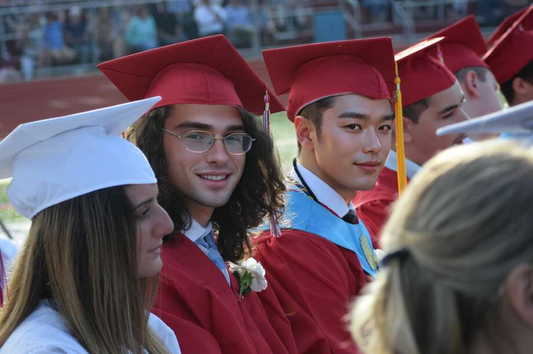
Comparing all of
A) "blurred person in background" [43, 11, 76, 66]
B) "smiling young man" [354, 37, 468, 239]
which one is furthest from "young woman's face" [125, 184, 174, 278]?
"blurred person in background" [43, 11, 76, 66]

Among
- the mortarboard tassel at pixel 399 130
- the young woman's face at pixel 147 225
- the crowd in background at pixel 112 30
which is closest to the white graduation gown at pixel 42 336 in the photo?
the young woman's face at pixel 147 225

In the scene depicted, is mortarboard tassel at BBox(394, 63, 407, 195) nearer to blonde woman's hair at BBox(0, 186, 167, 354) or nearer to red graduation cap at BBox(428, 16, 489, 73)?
red graduation cap at BBox(428, 16, 489, 73)

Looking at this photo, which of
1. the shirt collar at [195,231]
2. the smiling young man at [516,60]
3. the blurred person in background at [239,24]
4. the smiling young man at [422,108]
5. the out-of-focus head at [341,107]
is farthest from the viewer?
the blurred person in background at [239,24]

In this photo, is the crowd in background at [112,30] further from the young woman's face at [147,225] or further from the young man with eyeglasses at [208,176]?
the young woman's face at [147,225]

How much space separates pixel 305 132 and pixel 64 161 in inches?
63.7

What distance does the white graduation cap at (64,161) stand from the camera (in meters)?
2.16

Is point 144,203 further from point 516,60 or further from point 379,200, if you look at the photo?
point 516,60

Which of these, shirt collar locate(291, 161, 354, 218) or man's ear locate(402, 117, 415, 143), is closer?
shirt collar locate(291, 161, 354, 218)

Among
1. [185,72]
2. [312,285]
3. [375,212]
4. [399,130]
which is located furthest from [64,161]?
[375,212]

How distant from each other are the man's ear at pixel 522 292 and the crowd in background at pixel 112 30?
15.4 m

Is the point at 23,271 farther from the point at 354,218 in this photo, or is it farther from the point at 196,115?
the point at 354,218

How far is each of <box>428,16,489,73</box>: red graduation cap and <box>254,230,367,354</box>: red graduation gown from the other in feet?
6.80

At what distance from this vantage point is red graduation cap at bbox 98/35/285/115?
3.04 metres

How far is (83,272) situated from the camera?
84.4 inches
